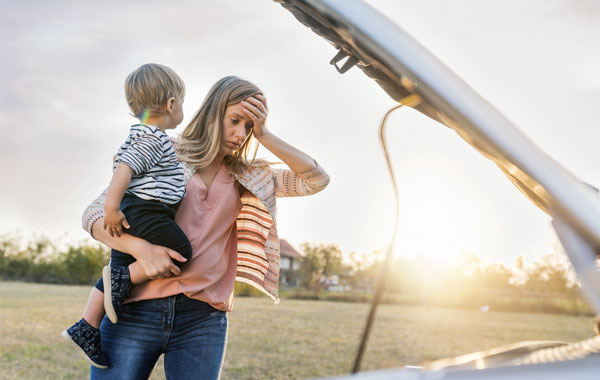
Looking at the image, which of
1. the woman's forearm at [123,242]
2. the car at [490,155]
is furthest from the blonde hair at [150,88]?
the car at [490,155]

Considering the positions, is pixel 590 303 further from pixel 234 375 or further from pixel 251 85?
pixel 234 375

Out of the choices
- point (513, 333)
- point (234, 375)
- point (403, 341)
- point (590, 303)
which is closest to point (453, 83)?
point (590, 303)

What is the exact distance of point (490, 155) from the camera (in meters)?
1.02

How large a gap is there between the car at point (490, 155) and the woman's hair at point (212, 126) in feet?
3.61

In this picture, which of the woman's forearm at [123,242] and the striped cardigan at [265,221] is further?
the striped cardigan at [265,221]

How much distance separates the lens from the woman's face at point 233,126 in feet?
6.80

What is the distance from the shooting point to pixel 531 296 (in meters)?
24.5

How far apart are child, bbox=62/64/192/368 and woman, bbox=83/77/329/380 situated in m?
0.04

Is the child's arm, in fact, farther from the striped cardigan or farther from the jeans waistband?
the striped cardigan

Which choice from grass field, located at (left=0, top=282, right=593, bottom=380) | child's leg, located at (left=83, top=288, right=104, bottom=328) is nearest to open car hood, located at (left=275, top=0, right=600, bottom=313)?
child's leg, located at (left=83, top=288, right=104, bottom=328)

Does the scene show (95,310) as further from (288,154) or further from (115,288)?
(288,154)

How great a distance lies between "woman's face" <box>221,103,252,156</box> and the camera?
2072mm

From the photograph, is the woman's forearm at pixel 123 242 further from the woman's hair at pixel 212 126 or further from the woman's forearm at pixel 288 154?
the woman's forearm at pixel 288 154

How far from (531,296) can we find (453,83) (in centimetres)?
2592
